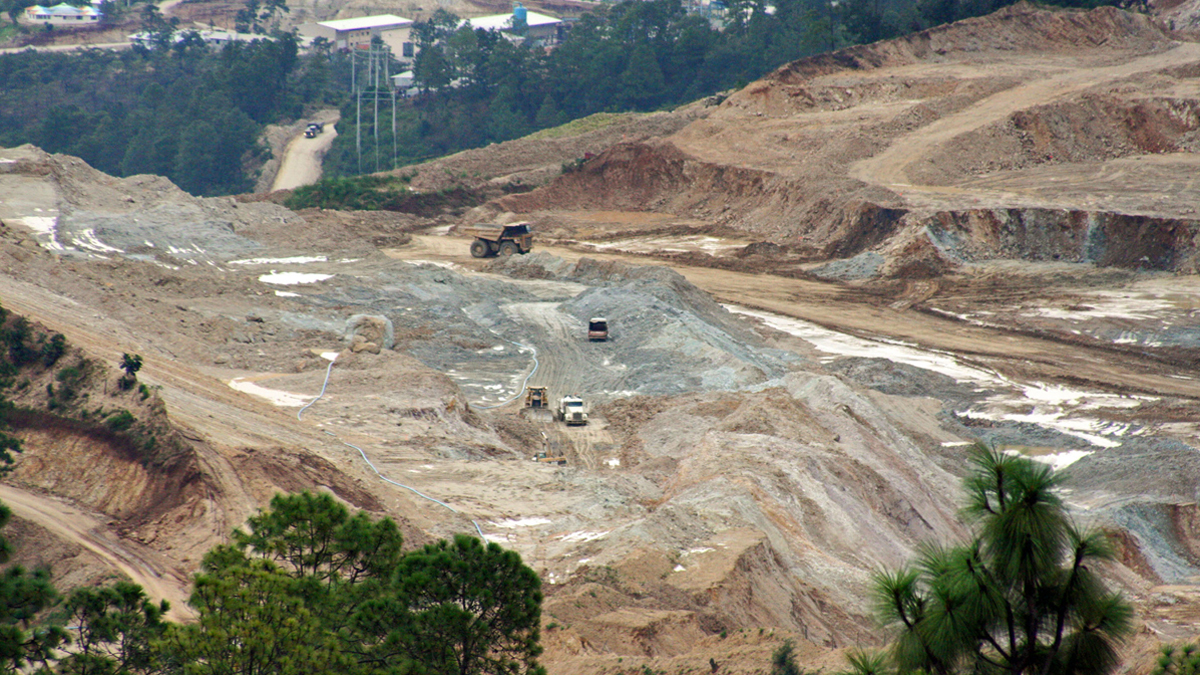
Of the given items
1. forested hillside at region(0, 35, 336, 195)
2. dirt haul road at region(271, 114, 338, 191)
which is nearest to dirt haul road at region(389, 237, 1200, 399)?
dirt haul road at region(271, 114, 338, 191)

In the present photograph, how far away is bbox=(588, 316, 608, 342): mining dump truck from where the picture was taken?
1231 inches

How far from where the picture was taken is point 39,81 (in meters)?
102

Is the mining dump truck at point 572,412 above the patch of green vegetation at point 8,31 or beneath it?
above

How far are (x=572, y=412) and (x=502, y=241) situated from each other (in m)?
19.7

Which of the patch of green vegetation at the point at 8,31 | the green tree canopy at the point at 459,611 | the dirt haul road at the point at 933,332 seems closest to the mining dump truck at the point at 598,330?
the dirt haul road at the point at 933,332

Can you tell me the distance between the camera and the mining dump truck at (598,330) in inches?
1231

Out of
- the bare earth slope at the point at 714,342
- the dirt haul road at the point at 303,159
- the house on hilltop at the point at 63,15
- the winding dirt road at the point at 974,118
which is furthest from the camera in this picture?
the house on hilltop at the point at 63,15

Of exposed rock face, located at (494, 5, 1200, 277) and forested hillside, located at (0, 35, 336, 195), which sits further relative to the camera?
forested hillside, located at (0, 35, 336, 195)

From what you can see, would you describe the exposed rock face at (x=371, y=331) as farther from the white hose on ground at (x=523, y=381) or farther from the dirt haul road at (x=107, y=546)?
the dirt haul road at (x=107, y=546)

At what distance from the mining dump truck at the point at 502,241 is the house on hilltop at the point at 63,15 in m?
98.3

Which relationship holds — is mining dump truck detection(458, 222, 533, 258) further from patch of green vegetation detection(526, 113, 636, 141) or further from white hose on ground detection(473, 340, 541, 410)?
patch of green vegetation detection(526, 113, 636, 141)

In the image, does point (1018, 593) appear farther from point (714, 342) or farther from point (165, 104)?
point (165, 104)

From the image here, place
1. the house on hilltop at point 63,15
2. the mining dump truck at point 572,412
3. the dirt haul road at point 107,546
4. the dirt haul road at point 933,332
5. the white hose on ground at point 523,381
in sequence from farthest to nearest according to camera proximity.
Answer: the house on hilltop at point 63,15
the dirt haul road at point 933,332
the white hose on ground at point 523,381
the mining dump truck at point 572,412
the dirt haul road at point 107,546

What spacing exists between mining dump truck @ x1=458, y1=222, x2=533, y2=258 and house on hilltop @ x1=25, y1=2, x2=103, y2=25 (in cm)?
9832
